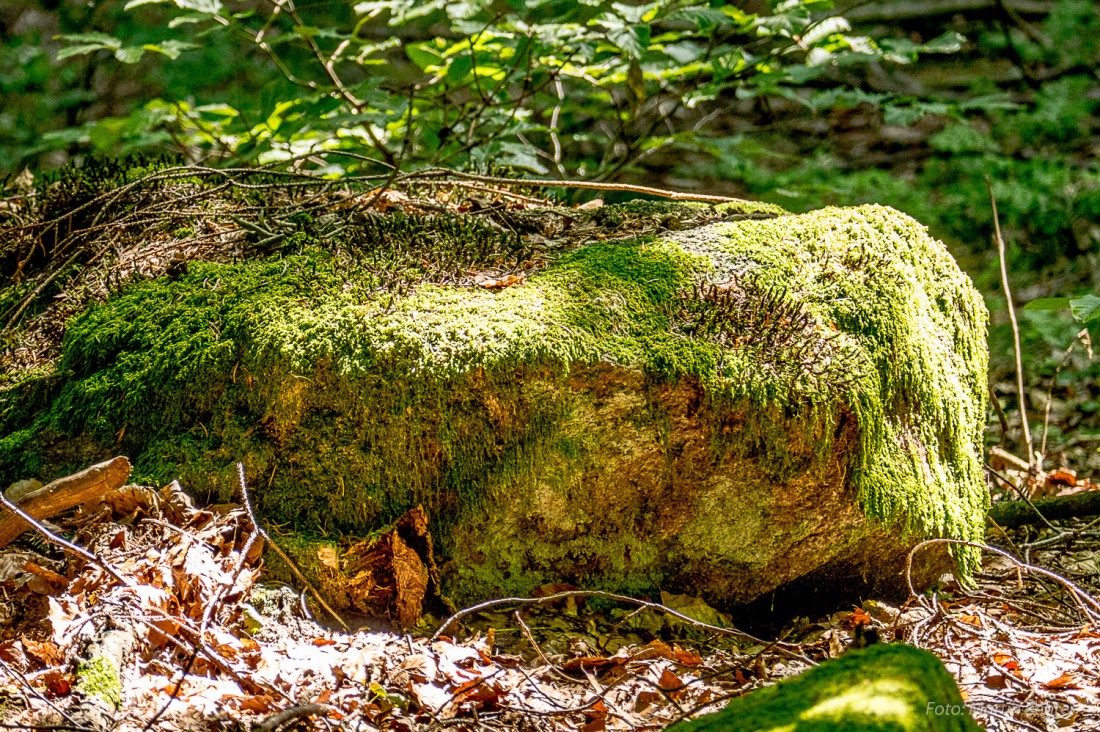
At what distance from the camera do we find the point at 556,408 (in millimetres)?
2641

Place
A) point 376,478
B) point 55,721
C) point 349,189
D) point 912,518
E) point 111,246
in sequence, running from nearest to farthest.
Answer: point 55,721 < point 376,478 < point 912,518 < point 111,246 < point 349,189

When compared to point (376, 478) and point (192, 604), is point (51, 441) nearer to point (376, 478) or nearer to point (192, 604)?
point (192, 604)

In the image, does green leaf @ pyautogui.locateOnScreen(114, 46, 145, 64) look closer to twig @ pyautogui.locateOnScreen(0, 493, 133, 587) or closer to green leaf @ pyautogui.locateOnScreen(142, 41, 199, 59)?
green leaf @ pyautogui.locateOnScreen(142, 41, 199, 59)

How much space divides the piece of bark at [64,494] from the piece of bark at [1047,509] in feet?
12.9

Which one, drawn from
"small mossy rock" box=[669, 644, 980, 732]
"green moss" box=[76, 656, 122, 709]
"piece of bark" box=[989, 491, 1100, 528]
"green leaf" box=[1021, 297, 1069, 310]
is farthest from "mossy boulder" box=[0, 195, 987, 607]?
"small mossy rock" box=[669, 644, 980, 732]

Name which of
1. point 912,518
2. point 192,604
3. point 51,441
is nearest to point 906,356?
point 912,518

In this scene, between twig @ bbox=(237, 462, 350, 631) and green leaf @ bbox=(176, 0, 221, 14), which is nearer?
twig @ bbox=(237, 462, 350, 631)

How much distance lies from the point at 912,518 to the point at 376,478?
207 cm

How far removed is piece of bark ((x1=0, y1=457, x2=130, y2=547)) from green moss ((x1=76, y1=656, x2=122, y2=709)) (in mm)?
667

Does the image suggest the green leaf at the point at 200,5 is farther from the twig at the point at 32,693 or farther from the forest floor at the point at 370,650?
the twig at the point at 32,693

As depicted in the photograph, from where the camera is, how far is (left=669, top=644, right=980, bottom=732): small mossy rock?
51.8 inches

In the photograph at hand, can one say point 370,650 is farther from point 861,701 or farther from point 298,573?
point 861,701

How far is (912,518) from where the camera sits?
2.87 metres

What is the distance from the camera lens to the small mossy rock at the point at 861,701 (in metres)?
1.32
